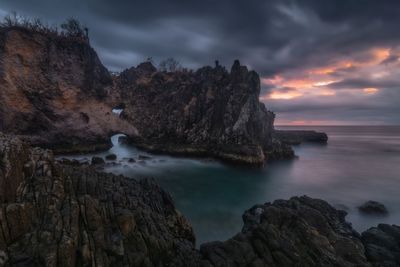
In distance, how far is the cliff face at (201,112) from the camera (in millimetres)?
48281

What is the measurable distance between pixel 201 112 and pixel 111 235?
4631cm

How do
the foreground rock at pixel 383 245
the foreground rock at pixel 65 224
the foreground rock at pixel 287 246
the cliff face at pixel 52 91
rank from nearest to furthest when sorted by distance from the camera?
the foreground rock at pixel 65 224, the foreground rock at pixel 287 246, the foreground rock at pixel 383 245, the cliff face at pixel 52 91

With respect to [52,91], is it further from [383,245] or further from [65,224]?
[383,245]

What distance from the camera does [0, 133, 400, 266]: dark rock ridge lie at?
29.6 feet

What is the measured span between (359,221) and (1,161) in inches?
935

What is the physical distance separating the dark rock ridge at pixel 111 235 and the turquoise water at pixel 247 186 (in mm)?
5881

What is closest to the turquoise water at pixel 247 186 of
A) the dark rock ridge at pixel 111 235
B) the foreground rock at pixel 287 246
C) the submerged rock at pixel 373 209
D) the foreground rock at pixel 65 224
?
the submerged rock at pixel 373 209

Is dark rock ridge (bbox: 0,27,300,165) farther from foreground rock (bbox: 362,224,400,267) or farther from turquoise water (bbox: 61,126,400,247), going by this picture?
A: foreground rock (bbox: 362,224,400,267)

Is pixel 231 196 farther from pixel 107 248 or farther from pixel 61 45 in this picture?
pixel 61 45

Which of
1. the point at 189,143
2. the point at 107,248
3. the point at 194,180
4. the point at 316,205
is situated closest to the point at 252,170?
the point at 194,180

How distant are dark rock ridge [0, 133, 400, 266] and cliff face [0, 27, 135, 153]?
2912 centimetres

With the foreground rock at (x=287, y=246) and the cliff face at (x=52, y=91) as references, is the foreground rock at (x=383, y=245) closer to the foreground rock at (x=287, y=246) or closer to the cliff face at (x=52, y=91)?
the foreground rock at (x=287, y=246)

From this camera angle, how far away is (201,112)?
55875mm

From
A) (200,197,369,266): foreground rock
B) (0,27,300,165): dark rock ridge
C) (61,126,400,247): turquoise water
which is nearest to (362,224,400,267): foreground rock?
(200,197,369,266): foreground rock
